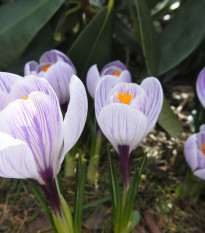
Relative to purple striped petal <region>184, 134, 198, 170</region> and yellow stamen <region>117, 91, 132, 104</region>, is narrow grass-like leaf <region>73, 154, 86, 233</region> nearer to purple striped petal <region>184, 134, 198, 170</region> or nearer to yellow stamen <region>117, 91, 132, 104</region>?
yellow stamen <region>117, 91, 132, 104</region>

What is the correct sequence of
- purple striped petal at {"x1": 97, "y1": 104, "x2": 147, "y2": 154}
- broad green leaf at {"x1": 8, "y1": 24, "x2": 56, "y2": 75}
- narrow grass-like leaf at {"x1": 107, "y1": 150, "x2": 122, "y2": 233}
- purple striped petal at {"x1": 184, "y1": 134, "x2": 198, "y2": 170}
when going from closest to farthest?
purple striped petal at {"x1": 97, "y1": 104, "x2": 147, "y2": 154} → narrow grass-like leaf at {"x1": 107, "y1": 150, "x2": 122, "y2": 233} → purple striped petal at {"x1": 184, "y1": 134, "x2": 198, "y2": 170} → broad green leaf at {"x1": 8, "y1": 24, "x2": 56, "y2": 75}

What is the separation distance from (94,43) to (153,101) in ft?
1.47

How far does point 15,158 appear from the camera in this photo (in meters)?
0.48

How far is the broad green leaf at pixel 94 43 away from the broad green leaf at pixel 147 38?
0.16 m

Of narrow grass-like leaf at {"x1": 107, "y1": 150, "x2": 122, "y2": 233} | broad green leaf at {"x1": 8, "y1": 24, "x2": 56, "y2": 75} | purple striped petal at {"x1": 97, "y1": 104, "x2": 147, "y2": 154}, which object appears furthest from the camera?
broad green leaf at {"x1": 8, "y1": 24, "x2": 56, "y2": 75}

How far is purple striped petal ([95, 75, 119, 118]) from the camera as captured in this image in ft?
2.05

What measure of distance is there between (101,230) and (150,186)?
0.27 m

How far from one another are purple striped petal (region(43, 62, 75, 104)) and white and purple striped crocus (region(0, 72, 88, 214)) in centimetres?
24

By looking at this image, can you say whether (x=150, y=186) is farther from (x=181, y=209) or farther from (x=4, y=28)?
(x=4, y=28)

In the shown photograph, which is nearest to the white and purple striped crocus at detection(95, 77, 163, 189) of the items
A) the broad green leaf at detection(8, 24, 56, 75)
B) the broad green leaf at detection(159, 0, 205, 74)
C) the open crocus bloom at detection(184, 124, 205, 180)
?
the open crocus bloom at detection(184, 124, 205, 180)

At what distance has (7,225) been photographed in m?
0.89

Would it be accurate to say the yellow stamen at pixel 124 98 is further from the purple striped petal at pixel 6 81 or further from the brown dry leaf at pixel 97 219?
the brown dry leaf at pixel 97 219

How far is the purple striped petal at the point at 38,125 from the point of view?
1.62 ft

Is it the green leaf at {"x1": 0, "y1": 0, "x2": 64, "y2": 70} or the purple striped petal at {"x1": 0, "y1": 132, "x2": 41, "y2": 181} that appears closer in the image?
the purple striped petal at {"x1": 0, "y1": 132, "x2": 41, "y2": 181}
